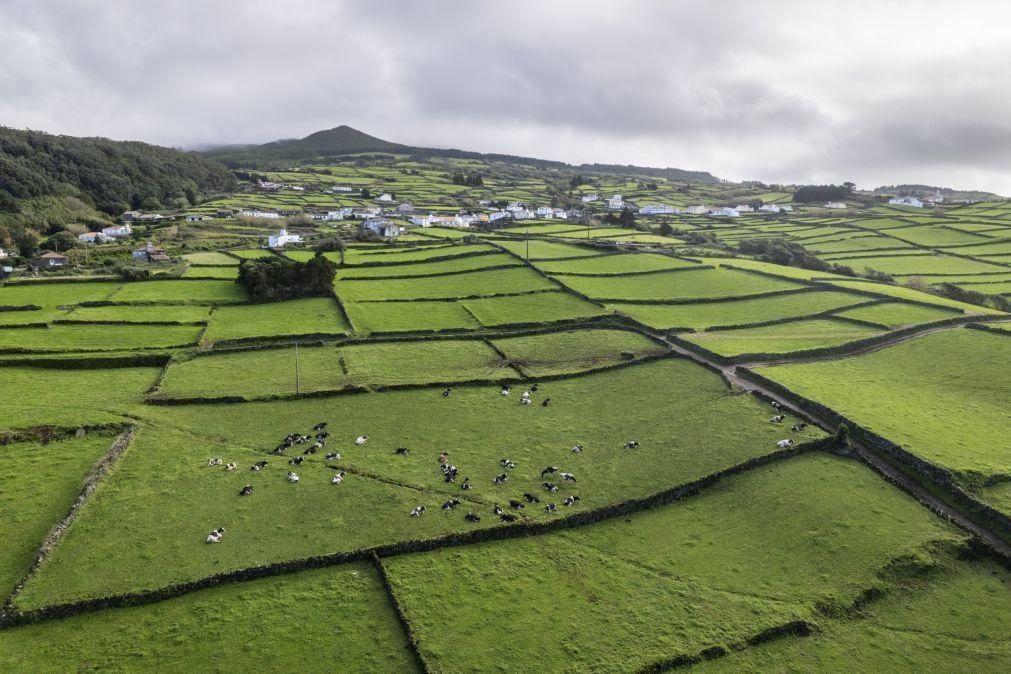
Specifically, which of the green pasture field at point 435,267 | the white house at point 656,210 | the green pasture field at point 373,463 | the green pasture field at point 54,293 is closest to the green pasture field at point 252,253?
the green pasture field at point 435,267

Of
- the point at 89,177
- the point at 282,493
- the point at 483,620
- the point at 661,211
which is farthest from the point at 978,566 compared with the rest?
the point at 89,177

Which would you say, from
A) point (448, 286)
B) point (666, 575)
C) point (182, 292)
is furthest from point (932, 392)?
point (182, 292)

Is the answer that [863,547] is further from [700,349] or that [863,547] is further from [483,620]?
[700,349]

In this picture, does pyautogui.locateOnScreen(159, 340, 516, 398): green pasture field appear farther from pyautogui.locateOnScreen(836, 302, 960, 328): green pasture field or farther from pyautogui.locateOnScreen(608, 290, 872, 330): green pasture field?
pyautogui.locateOnScreen(836, 302, 960, 328): green pasture field

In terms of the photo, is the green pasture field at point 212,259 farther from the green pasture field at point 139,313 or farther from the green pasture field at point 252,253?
the green pasture field at point 139,313

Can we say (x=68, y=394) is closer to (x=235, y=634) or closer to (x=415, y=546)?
(x=235, y=634)

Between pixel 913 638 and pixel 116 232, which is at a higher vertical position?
pixel 116 232
